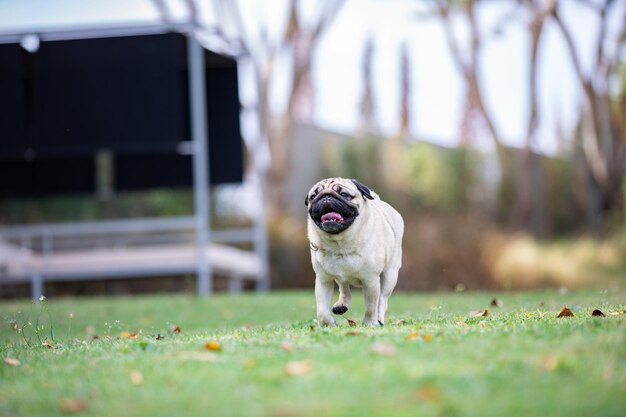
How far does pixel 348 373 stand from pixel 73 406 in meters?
1.35

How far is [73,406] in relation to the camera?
16.1 ft

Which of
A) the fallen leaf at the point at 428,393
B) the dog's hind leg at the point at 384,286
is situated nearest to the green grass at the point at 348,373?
the fallen leaf at the point at 428,393

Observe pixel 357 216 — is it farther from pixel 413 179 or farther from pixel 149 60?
pixel 413 179

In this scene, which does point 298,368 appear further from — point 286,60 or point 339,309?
point 286,60

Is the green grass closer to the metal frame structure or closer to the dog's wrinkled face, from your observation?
the dog's wrinkled face

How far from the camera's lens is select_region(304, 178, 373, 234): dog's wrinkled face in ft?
23.5

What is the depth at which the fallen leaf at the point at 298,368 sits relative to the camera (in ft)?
17.5

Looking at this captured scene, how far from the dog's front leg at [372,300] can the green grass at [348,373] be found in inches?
16.8

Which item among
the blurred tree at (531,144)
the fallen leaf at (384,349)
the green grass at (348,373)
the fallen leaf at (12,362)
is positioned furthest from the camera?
the blurred tree at (531,144)

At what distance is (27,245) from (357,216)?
13637 millimetres

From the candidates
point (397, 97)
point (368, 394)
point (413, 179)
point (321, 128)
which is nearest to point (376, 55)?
point (397, 97)

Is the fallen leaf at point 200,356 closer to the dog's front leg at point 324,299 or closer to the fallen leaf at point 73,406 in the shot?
the fallen leaf at point 73,406

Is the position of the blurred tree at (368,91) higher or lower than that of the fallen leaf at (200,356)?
higher

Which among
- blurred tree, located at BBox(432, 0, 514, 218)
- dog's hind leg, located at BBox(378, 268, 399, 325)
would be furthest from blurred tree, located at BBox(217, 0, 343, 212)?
dog's hind leg, located at BBox(378, 268, 399, 325)
